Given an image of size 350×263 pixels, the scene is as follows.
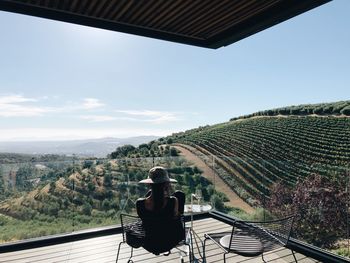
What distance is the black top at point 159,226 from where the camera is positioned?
2.71 metres

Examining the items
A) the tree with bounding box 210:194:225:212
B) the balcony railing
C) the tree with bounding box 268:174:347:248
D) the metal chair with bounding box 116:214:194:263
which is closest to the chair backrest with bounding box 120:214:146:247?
the metal chair with bounding box 116:214:194:263

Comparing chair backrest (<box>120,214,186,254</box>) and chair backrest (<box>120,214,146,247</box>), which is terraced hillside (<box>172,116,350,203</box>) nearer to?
chair backrest (<box>120,214,146,247</box>)

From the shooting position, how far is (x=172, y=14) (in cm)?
316

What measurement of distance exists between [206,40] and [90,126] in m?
108

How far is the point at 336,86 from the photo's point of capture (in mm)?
44844

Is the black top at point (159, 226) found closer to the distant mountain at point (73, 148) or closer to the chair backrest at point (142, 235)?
the chair backrest at point (142, 235)

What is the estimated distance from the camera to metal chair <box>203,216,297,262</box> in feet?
8.91

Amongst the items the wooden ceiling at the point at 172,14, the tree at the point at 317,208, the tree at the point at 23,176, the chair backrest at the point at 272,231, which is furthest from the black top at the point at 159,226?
the tree at the point at 23,176

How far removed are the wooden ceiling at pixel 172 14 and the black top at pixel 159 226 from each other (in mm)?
1860

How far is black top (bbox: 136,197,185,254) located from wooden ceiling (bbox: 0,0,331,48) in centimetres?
186

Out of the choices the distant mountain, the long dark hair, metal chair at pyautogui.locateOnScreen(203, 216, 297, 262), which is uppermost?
the long dark hair

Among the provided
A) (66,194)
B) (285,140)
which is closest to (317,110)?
(285,140)

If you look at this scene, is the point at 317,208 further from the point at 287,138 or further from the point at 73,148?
the point at 73,148

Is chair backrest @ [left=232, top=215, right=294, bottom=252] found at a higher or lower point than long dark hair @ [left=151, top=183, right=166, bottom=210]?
A: lower
